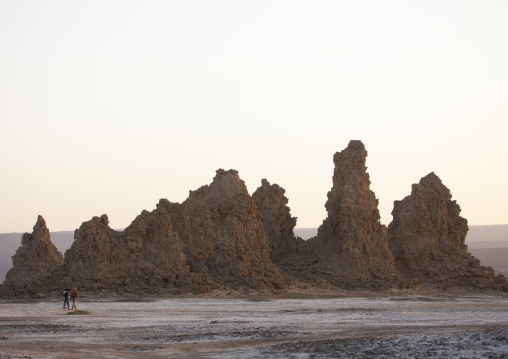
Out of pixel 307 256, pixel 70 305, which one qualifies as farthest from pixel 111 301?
pixel 307 256

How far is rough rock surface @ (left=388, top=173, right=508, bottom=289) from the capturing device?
53.7m

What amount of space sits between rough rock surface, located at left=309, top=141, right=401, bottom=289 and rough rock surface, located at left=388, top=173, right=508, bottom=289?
4352mm

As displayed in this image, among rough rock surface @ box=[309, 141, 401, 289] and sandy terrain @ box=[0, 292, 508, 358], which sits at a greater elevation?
rough rock surface @ box=[309, 141, 401, 289]

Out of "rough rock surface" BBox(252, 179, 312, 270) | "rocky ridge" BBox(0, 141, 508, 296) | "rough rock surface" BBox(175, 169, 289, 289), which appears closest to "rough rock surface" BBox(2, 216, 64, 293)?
"rocky ridge" BBox(0, 141, 508, 296)

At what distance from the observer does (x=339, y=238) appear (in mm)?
51219

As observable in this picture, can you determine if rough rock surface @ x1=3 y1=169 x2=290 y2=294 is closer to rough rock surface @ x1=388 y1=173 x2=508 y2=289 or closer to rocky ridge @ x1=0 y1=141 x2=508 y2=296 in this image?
rocky ridge @ x1=0 y1=141 x2=508 y2=296

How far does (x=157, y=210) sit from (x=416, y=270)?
67.1 ft

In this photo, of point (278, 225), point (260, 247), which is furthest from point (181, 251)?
point (278, 225)

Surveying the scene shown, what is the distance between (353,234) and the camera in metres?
49.4

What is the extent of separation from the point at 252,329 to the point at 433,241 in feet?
114

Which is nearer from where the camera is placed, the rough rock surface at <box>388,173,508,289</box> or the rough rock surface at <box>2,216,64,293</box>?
the rough rock surface at <box>2,216,64,293</box>

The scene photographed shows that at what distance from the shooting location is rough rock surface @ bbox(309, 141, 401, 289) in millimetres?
49219

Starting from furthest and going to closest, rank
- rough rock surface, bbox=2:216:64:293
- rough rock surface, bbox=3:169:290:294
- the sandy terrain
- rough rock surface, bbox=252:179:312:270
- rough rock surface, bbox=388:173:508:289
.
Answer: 1. rough rock surface, bbox=388:173:508:289
2. rough rock surface, bbox=252:179:312:270
3. rough rock surface, bbox=2:216:64:293
4. rough rock surface, bbox=3:169:290:294
5. the sandy terrain

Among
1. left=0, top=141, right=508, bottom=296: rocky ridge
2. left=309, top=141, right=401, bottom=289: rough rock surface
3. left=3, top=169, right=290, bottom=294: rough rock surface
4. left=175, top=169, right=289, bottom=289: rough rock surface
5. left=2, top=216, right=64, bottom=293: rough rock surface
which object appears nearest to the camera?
left=3, top=169, right=290, bottom=294: rough rock surface
